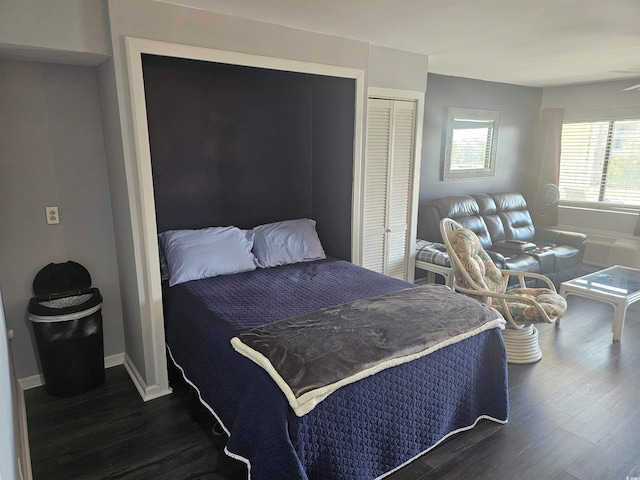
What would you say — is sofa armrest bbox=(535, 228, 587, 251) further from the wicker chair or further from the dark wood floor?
the dark wood floor

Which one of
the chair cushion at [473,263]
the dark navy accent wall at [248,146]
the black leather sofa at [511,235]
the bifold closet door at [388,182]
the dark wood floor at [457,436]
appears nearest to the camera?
the dark wood floor at [457,436]

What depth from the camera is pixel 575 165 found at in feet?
Result: 18.6

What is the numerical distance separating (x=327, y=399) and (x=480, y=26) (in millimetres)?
2494

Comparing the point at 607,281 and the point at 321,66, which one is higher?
the point at 321,66

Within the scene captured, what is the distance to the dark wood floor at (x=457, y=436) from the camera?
2082 millimetres

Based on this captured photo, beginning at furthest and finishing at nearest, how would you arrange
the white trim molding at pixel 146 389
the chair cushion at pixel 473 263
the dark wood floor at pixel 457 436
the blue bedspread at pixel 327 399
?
1. the chair cushion at pixel 473 263
2. the white trim molding at pixel 146 389
3. the dark wood floor at pixel 457 436
4. the blue bedspread at pixel 327 399

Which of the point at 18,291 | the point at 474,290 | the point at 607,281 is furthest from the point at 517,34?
the point at 18,291

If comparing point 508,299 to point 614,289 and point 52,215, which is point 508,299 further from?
point 52,215

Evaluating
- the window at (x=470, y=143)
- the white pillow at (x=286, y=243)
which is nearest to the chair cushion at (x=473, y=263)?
the white pillow at (x=286, y=243)

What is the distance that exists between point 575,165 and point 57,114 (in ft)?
19.2

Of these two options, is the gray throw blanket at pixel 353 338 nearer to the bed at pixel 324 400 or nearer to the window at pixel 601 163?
the bed at pixel 324 400

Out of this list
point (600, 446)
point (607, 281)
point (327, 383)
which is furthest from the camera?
point (607, 281)

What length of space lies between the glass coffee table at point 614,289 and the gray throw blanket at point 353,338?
1743 millimetres

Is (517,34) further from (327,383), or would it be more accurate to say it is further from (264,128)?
(327,383)
